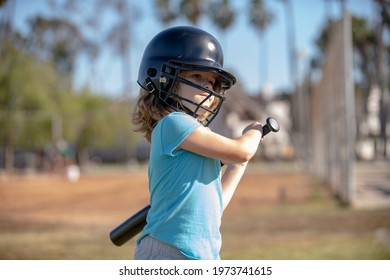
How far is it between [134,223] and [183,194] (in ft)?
0.93

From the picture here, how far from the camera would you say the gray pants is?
193 cm

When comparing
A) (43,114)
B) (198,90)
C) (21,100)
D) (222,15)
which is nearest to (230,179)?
(198,90)

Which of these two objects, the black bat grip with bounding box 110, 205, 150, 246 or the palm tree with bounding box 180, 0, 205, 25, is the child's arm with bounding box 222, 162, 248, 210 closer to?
the black bat grip with bounding box 110, 205, 150, 246

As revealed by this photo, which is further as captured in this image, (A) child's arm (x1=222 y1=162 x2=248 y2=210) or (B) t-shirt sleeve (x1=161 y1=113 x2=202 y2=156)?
(A) child's arm (x1=222 y1=162 x2=248 y2=210)

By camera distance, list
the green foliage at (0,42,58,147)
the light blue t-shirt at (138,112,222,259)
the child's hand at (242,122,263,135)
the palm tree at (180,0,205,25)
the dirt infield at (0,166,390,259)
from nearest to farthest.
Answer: the light blue t-shirt at (138,112,222,259) < the child's hand at (242,122,263,135) < the dirt infield at (0,166,390,259) < the green foliage at (0,42,58,147) < the palm tree at (180,0,205,25)

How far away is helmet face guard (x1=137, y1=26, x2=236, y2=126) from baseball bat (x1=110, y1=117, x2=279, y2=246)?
163 mm

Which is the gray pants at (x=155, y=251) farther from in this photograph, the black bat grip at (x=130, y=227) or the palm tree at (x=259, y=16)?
the palm tree at (x=259, y=16)

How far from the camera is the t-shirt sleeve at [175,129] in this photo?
198cm

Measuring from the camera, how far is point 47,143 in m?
33.8

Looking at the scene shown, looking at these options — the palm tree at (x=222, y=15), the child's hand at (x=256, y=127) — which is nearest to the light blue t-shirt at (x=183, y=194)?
the child's hand at (x=256, y=127)

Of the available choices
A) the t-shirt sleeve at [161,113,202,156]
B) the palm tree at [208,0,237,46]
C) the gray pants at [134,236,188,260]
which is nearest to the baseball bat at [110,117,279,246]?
the gray pants at [134,236,188,260]

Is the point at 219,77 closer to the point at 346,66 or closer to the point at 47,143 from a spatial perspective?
the point at 346,66

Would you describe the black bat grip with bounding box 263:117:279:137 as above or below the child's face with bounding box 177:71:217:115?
below

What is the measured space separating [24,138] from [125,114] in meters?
6.26
